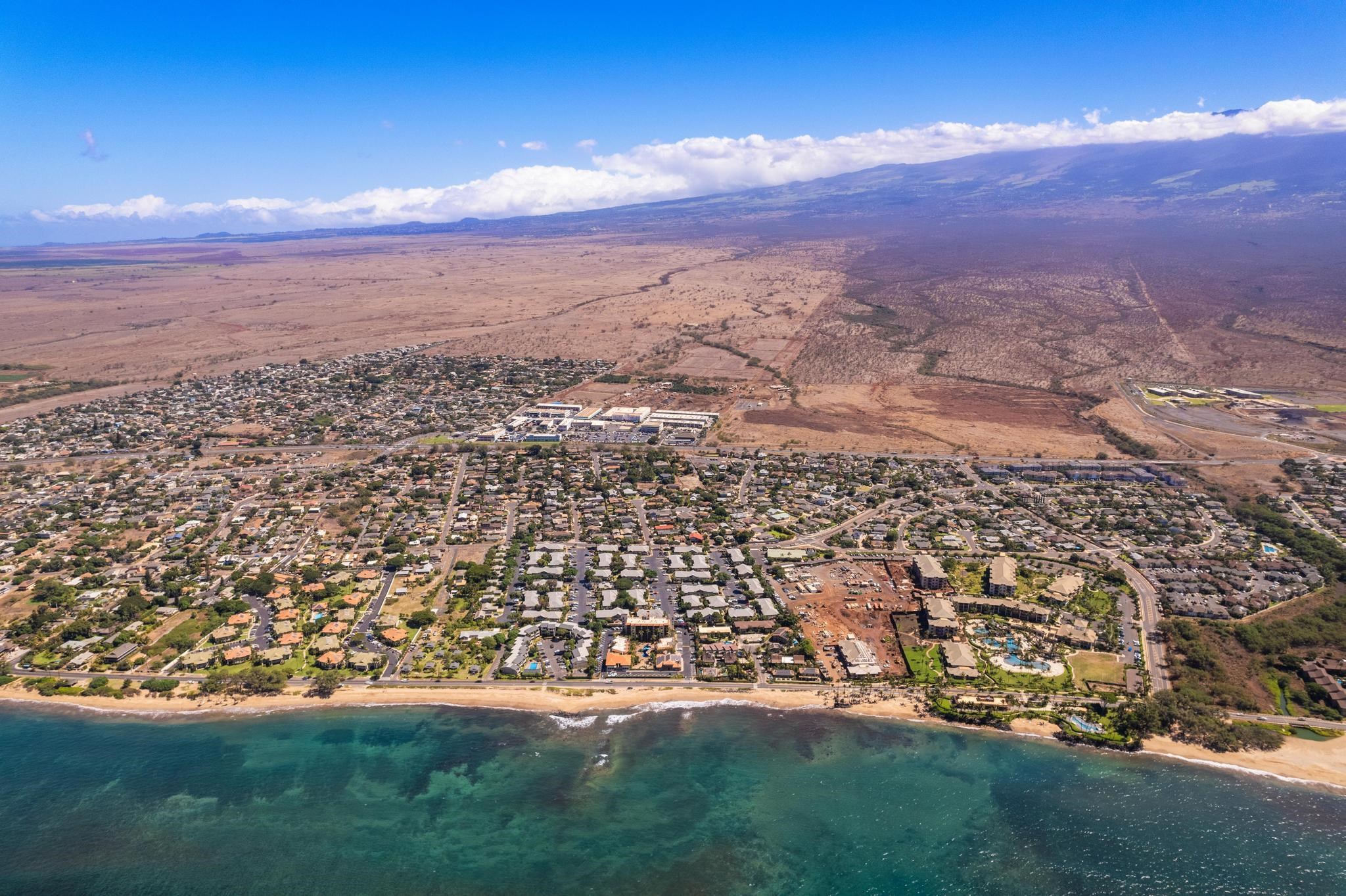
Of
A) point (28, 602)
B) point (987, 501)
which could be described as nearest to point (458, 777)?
point (28, 602)

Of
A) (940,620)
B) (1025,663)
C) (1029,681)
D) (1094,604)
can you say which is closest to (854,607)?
(940,620)

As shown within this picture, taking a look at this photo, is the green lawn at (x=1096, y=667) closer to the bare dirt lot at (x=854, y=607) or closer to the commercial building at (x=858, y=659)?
the bare dirt lot at (x=854, y=607)

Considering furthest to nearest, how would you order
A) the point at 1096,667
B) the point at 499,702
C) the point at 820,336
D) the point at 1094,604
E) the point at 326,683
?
the point at 820,336 → the point at 1094,604 → the point at 1096,667 → the point at 326,683 → the point at 499,702

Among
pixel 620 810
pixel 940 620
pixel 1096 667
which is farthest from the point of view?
pixel 940 620

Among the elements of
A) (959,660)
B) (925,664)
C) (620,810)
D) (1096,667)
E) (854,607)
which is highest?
Answer: (854,607)

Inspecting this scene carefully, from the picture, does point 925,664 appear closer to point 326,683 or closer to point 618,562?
point 618,562

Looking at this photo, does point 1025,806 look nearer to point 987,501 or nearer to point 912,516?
point 912,516
